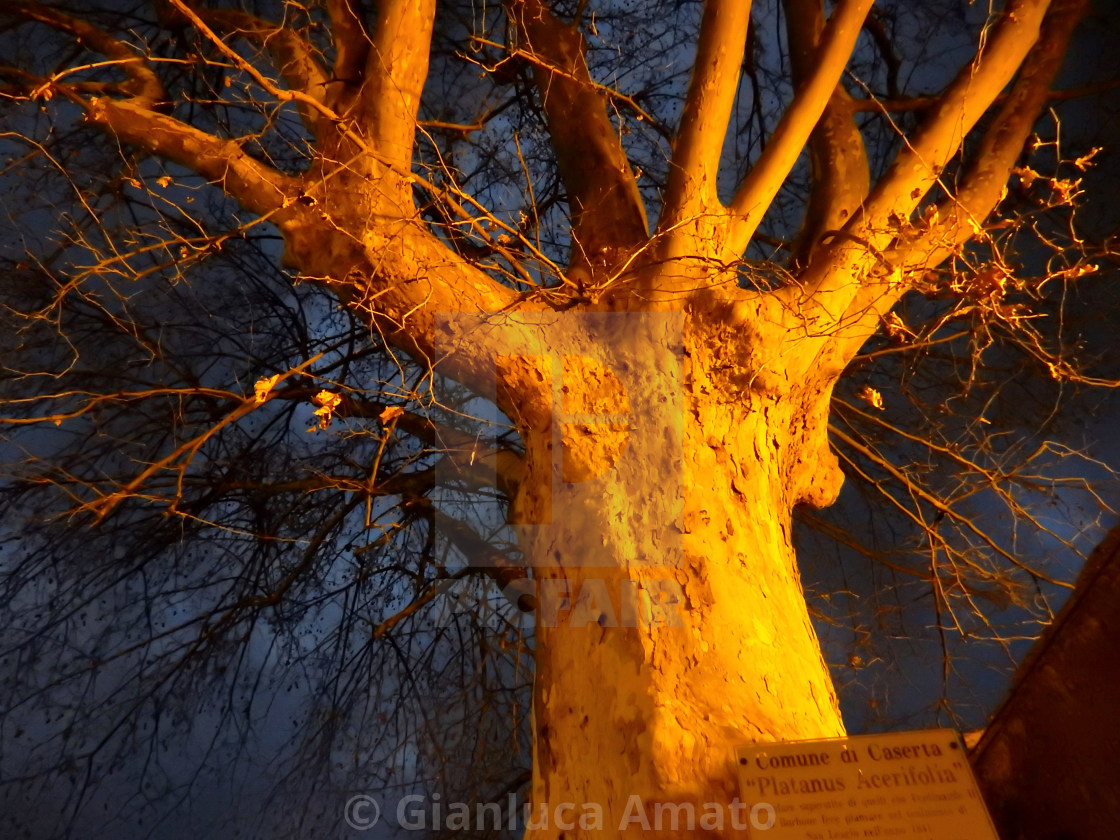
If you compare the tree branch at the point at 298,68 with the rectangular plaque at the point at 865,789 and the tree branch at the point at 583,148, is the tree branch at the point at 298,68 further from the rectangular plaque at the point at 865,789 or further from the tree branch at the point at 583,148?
the rectangular plaque at the point at 865,789

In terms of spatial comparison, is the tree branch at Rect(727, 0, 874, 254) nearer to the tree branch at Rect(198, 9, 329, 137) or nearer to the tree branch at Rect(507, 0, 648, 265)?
the tree branch at Rect(507, 0, 648, 265)

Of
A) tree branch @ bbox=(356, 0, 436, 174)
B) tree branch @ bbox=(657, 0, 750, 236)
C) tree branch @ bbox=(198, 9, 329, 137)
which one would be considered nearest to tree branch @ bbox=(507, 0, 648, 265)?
tree branch @ bbox=(657, 0, 750, 236)

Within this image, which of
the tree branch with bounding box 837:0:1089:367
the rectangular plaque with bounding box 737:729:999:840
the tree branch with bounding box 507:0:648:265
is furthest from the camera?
the tree branch with bounding box 507:0:648:265

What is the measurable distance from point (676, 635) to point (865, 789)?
541 mm

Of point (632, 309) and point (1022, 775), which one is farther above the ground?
point (632, 309)

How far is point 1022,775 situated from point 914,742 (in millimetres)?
220

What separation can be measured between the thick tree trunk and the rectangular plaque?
0.54 ft

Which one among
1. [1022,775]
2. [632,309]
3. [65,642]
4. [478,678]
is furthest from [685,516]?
[65,642]

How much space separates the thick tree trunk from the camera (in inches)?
65.1

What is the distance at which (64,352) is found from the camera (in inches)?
161

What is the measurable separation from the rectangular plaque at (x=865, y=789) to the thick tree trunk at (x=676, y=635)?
0.16m

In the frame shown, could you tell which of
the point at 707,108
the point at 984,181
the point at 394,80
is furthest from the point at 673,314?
the point at 984,181

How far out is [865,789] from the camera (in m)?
1.42

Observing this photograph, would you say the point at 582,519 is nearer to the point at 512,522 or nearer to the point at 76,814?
the point at 512,522
